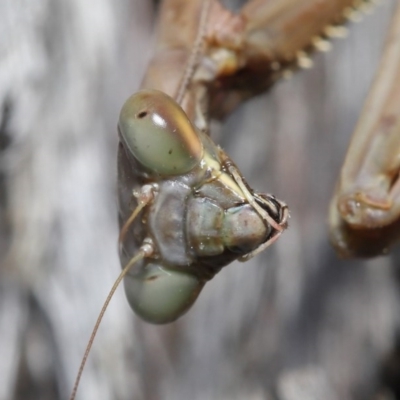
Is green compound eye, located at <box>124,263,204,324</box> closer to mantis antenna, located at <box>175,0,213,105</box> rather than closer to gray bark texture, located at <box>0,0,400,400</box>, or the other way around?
mantis antenna, located at <box>175,0,213,105</box>

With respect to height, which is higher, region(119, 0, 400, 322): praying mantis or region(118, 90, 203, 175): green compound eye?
region(118, 90, 203, 175): green compound eye

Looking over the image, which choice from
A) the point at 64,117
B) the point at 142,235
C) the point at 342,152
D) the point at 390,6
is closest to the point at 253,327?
the point at 342,152

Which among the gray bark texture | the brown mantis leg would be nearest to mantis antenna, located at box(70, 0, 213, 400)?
the brown mantis leg

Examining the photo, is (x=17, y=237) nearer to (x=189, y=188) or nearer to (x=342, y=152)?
(x=189, y=188)

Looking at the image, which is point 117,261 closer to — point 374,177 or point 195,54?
point 195,54

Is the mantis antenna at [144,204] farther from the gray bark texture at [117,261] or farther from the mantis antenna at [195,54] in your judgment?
the gray bark texture at [117,261]
